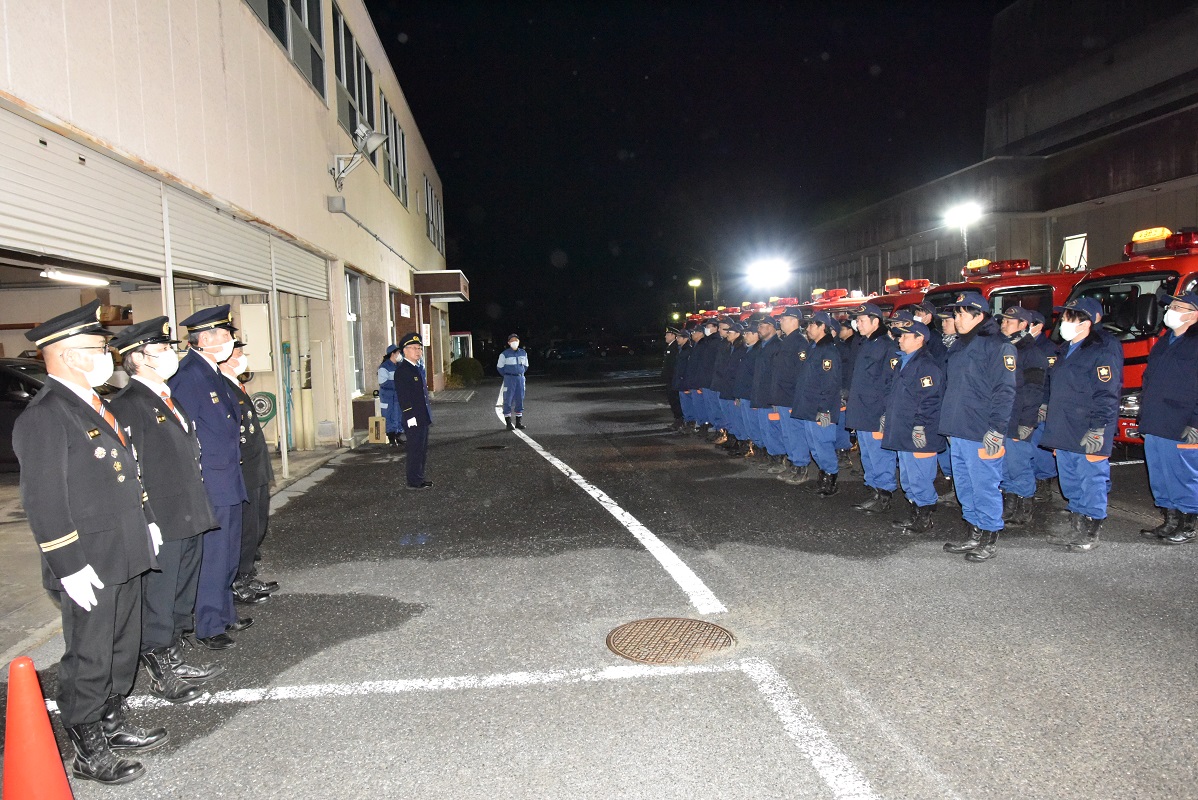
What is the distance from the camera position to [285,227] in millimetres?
10648

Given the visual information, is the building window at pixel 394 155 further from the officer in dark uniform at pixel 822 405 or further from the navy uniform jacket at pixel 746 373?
the officer in dark uniform at pixel 822 405

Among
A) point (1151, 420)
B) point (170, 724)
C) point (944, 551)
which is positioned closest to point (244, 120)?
point (170, 724)

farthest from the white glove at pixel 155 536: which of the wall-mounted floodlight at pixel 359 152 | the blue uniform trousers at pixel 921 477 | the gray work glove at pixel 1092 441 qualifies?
the wall-mounted floodlight at pixel 359 152

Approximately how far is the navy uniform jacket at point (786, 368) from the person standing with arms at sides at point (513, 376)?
6.88 metres

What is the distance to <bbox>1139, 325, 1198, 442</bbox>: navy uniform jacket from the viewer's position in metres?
6.14

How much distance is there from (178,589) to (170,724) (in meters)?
0.87

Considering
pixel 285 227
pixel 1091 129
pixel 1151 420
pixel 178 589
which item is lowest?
pixel 178 589

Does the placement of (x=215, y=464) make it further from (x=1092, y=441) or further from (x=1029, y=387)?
(x=1029, y=387)

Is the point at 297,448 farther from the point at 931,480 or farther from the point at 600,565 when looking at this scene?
the point at 931,480

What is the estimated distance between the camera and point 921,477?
678 centimetres

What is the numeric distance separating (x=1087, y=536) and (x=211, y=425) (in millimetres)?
6695

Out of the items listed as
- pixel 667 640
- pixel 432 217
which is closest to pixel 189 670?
pixel 667 640

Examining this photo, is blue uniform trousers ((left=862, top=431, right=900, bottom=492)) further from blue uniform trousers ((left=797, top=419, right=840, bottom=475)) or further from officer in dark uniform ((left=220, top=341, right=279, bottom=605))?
officer in dark uniform ((left=220, top=341, right=279, bottom=605))

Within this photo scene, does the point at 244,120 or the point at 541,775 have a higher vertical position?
the point at 244,120
